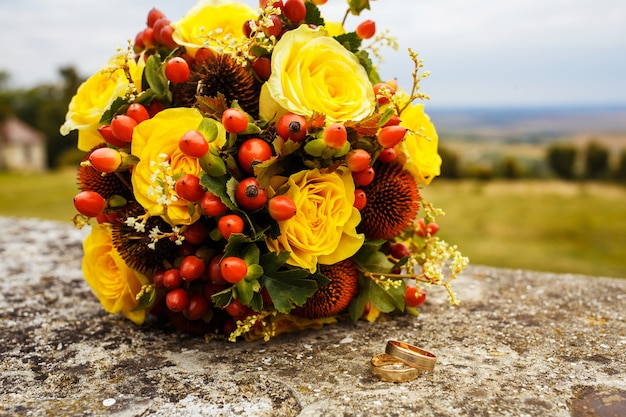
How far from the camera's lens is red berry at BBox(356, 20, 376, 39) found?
203 cm

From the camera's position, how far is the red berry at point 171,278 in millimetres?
1779

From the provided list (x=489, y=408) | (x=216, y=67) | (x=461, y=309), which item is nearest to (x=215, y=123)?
(x=216, y=67)

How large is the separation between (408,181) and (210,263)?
0.70m

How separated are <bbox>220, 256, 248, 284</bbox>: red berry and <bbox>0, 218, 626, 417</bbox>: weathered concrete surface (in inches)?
10.9

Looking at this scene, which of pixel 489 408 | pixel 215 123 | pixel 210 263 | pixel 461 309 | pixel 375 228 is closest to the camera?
pixel 489 408

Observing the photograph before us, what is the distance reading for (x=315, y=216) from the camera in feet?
5.62

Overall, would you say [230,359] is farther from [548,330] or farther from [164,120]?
[548,330]

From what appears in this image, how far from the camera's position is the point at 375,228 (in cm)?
193

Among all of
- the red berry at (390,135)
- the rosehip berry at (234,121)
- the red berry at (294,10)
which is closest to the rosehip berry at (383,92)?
the red berry at (390,135)

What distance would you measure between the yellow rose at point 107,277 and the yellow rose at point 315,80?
710 millimetres

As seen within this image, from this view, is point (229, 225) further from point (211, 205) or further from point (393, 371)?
point (393, 371)

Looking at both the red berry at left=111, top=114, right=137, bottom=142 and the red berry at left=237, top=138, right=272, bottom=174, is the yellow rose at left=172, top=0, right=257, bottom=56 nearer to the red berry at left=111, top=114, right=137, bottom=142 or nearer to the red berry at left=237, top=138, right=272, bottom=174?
the red berry at left=111, top=114, right=137, bottom=142

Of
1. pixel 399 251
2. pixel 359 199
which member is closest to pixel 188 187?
pixel 359 199

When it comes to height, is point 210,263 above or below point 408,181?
→ below
